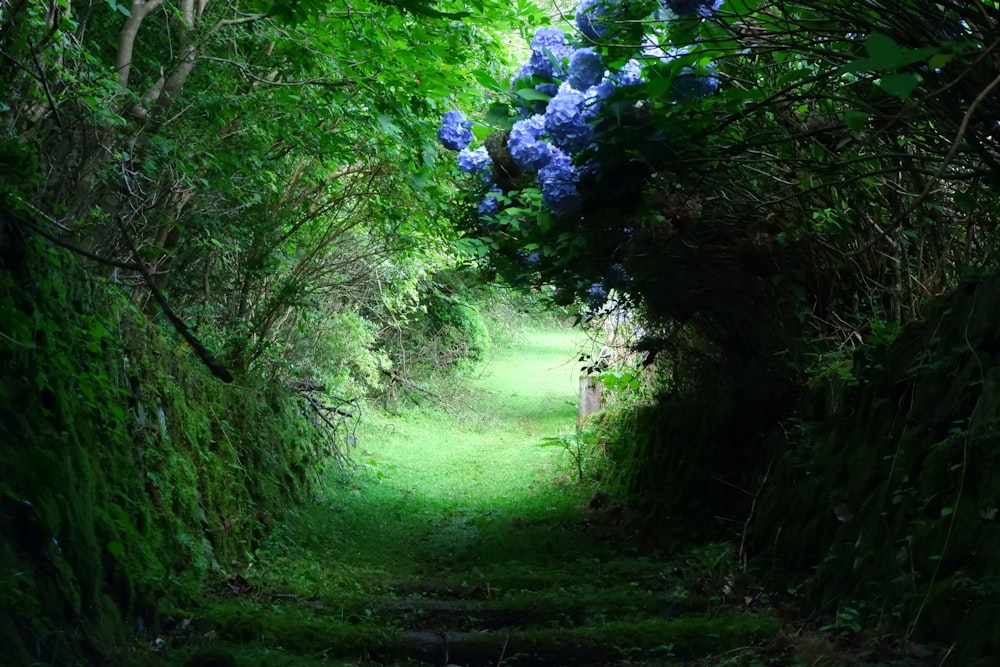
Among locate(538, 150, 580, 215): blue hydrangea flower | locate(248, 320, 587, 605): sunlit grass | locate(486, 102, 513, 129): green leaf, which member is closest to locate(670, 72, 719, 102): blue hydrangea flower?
locate(538, 150, 580, 215): blue hydrangea flower

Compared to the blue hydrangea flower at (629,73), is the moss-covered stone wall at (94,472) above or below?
below

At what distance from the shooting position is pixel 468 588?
6285 millimetres

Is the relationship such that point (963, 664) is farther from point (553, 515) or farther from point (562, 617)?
point (553, 515)

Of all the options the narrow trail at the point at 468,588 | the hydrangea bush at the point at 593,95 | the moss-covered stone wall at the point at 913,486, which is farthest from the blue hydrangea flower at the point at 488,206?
the narrow trail at the point at 468,588

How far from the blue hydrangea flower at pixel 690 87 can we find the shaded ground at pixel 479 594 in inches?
95.6

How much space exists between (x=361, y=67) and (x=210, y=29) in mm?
1159

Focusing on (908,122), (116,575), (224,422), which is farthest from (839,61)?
(224,422)

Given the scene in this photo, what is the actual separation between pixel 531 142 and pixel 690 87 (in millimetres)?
1184

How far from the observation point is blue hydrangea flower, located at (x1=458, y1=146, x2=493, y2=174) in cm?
586

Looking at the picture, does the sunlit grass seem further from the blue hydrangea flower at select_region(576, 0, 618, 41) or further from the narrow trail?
the blue hydrangea flower at select_region(576, 0, 618, 41)

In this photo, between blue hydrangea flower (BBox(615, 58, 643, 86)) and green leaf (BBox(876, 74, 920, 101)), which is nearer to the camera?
green leaf (BBox(876, 74, 920, 101))

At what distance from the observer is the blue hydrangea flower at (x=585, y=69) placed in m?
3.97

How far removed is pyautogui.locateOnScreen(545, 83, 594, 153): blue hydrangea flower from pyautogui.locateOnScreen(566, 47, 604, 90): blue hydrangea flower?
0.24ft

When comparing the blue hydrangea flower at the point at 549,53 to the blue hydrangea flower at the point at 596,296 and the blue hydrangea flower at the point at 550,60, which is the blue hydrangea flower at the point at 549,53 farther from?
the blue hydrangea flower at the point at 596,296
